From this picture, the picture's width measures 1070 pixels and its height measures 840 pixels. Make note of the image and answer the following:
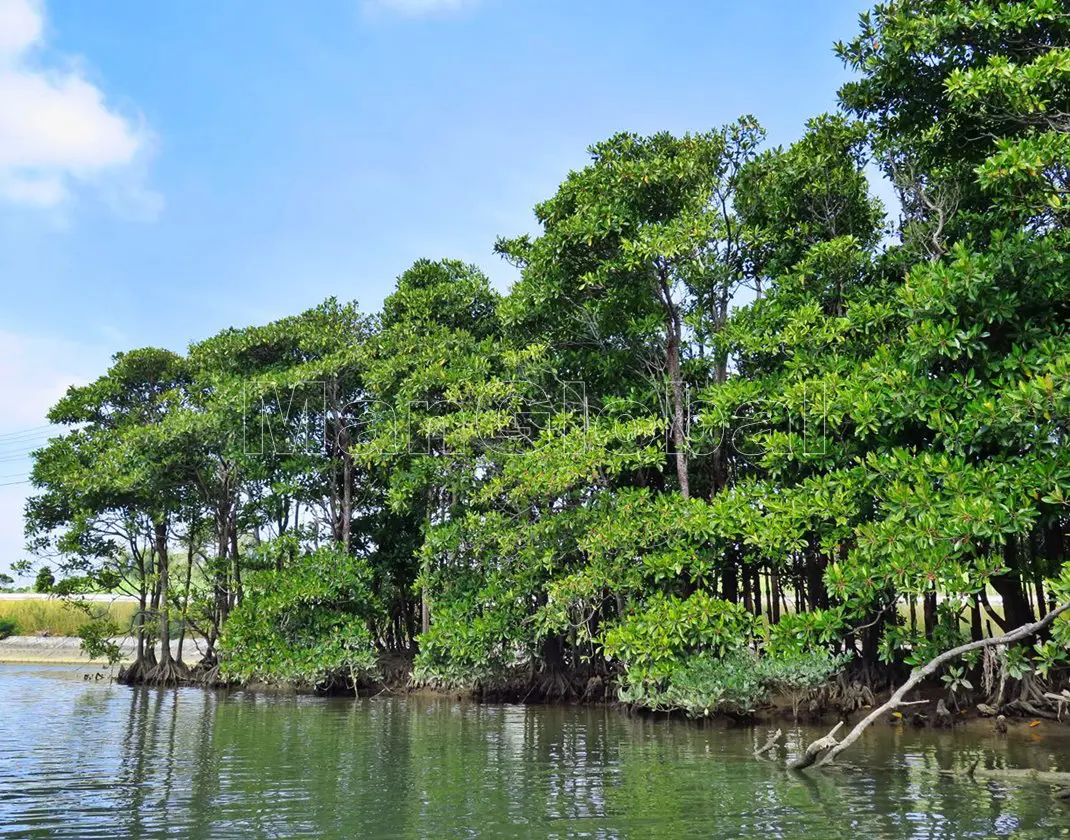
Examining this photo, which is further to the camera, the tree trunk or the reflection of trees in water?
the tree trunk

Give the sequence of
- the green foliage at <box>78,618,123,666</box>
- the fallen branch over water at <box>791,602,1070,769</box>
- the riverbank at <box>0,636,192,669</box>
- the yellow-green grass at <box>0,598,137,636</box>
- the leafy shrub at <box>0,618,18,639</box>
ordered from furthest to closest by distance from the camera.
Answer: the yellow-green grass at <box>0,598,137,636</box>
the leafy shrub at <box>0,618,18,639</box>
the riverbank at <box>0,636,192,669</box>
the green foliage at <box>78,618,123,666</box>
the fallen branch over water at <box>791,602,1070,769</box>

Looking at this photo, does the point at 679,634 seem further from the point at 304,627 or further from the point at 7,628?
the point at 7,628

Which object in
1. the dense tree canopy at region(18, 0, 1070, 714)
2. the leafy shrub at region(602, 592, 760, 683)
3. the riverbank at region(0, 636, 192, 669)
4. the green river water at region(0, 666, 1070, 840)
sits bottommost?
the green river water at region(0, 666, 1070, 840)

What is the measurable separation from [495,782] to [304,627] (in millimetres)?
13304

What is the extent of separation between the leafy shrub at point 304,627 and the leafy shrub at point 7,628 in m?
23.3

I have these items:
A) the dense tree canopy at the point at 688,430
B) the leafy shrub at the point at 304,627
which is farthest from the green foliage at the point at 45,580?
the leafy shrub at the point at 304,627

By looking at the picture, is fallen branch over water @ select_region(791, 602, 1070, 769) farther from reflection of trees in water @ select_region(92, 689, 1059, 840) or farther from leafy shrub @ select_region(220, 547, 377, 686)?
leafy shrub @ select_region(220, 547, 377, 686)

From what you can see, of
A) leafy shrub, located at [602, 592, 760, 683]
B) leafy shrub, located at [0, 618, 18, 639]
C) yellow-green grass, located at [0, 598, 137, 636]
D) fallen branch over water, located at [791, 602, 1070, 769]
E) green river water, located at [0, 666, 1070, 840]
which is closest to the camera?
green river water, located at [0, 666, 1070, 840]

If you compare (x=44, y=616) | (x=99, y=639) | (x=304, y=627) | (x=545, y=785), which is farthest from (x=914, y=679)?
(x=44, y=616)

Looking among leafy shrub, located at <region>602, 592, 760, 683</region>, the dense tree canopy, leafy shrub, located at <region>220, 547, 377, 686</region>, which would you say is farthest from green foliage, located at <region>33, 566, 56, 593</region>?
leafy shrub, located at <region>602, 592, 760, 683</region>

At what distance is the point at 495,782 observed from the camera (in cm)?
920

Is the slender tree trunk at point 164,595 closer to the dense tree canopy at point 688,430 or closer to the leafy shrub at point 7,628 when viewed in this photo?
the dense tree canopy at point 688,430

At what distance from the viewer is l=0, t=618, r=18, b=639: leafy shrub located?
3907cm

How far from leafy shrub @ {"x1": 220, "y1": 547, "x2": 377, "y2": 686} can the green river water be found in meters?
5.25
